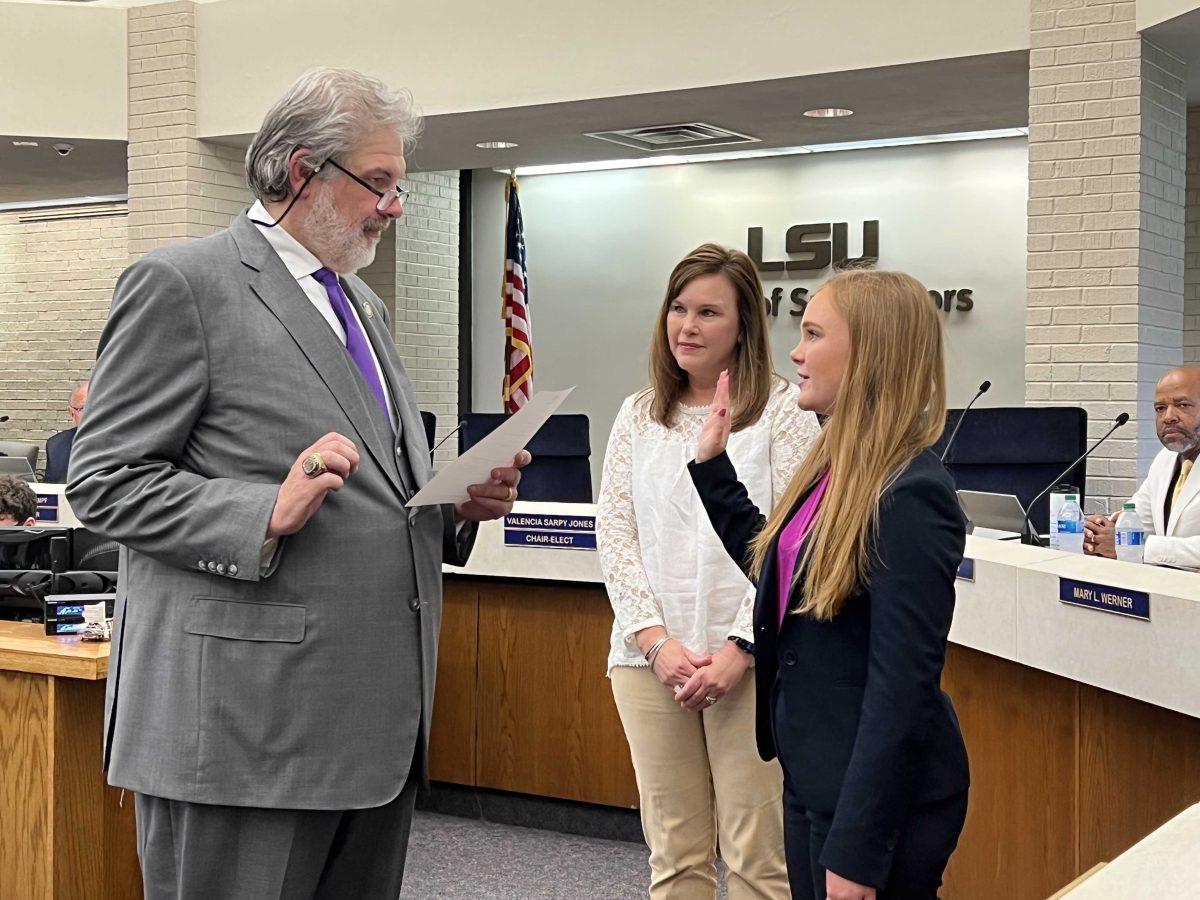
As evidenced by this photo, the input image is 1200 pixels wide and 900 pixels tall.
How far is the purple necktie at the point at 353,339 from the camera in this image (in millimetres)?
1972

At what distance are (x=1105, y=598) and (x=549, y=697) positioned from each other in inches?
85.0

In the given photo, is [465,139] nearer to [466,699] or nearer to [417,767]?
[466,699]

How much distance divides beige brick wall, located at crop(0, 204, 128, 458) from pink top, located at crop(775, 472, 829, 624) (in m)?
11.5

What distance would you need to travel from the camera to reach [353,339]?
77.9 inches

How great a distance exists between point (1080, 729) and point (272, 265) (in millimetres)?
1844

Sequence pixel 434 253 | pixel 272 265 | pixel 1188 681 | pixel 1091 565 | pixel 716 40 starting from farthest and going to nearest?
1. pixel 434 253
2. pixel 716 40
3. pixel 1091 565
4. pixel 1188 681
5. pixel 272 265

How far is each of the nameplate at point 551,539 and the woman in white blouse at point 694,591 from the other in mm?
1365

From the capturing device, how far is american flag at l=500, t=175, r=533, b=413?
10.1 m

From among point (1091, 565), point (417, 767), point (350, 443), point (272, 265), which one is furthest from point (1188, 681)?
point (272, 265)

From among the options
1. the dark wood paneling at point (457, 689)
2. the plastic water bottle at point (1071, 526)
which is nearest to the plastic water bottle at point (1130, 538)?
the plastic water bottle at point (1071, 526)

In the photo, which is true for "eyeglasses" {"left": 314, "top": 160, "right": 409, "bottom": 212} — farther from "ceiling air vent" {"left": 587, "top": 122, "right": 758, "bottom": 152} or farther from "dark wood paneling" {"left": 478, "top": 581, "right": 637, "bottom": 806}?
"ceiling air vent" {"left": 587, "top": 122, "right": 758, "bottom": 152}

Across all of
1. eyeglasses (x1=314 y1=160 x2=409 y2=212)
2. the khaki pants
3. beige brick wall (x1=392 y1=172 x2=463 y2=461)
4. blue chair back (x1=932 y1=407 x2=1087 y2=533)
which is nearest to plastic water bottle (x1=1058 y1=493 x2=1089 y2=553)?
blue chair back (x1=932 y1=407 x2=1087 y2=533)

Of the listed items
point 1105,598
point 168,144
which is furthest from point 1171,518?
point 168,144

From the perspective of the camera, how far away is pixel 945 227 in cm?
952
